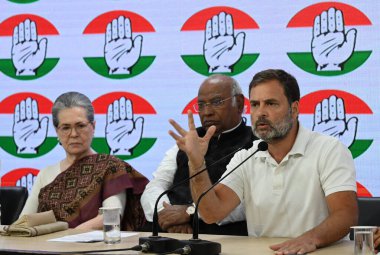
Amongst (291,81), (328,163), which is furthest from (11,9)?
(328,163)

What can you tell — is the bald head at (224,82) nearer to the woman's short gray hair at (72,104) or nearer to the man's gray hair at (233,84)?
the man's gray hair at (233,84)

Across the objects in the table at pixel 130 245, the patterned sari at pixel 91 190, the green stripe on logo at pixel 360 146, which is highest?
the green stripe on logo at pixel 360 146

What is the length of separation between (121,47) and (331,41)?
4.39 feet

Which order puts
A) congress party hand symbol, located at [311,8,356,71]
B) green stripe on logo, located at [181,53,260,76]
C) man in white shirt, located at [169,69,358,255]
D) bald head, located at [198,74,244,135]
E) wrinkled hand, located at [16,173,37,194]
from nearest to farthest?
man in white shirt, located at [169,69,358,255] < bald head, located at [198,74,244,135] < congress party hand symbol, located at [311,8,356,71] < green stripe on logo, located at [181,53,260,76] < wrinkled hand, located at [16,173,37,194]

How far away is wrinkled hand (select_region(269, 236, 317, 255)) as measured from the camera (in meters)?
2.92

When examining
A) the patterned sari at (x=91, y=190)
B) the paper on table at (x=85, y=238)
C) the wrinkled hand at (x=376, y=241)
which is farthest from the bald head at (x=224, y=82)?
the wrinkled hand at (x=376, y=241)

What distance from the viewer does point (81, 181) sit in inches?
168

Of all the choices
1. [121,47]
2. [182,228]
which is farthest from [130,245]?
[121,47]

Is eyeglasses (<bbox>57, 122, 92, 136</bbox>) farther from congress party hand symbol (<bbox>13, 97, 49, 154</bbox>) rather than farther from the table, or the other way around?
the table

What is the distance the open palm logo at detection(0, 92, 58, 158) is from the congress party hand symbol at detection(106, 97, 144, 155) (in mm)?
407

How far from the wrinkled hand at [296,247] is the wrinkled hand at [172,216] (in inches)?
44.3

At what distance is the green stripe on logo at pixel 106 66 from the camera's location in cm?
493

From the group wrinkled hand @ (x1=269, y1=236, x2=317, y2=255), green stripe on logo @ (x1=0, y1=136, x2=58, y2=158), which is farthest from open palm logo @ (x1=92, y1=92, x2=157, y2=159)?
wrinkled hand @ (x1=269, y1=236, x2=317, y2=255)

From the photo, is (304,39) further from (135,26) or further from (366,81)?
(135,26)
